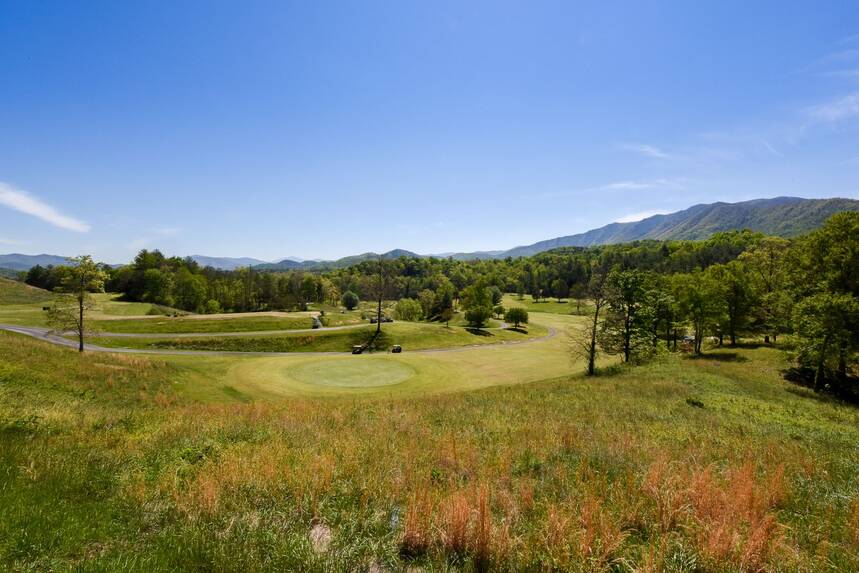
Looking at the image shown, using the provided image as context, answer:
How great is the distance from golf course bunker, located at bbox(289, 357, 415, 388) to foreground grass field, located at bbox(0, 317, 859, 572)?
71.7 feet

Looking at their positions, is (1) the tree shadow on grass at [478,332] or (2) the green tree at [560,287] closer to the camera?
(1) the tree shadow on grass at [478,332]

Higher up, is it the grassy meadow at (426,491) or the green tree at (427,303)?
the grassy meadow at (426,491)

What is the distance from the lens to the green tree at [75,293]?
37.4 metres

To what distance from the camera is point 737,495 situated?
22.6 feet

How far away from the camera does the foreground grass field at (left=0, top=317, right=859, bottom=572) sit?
5211mm

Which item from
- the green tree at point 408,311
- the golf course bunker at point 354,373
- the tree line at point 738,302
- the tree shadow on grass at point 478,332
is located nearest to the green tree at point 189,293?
the tree line at point 738,302

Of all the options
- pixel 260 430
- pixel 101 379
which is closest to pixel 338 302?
pixel 101 379

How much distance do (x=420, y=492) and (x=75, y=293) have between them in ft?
161

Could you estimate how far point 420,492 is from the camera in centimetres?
689

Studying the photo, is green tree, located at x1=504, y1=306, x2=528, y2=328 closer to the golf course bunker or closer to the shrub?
the shrub

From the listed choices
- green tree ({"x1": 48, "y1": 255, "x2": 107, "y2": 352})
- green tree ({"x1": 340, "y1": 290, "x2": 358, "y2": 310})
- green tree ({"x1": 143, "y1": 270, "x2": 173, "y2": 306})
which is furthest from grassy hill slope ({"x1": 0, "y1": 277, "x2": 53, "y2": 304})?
green tree ({"x1": 340, "y1": 290, "x2": 358, "y2": 310})

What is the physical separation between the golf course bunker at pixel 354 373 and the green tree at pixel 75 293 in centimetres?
2290

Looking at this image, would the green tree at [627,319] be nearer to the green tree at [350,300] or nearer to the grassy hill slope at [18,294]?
the green tree at [350,300]

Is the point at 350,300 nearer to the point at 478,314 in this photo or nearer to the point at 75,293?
the point at 478,314
